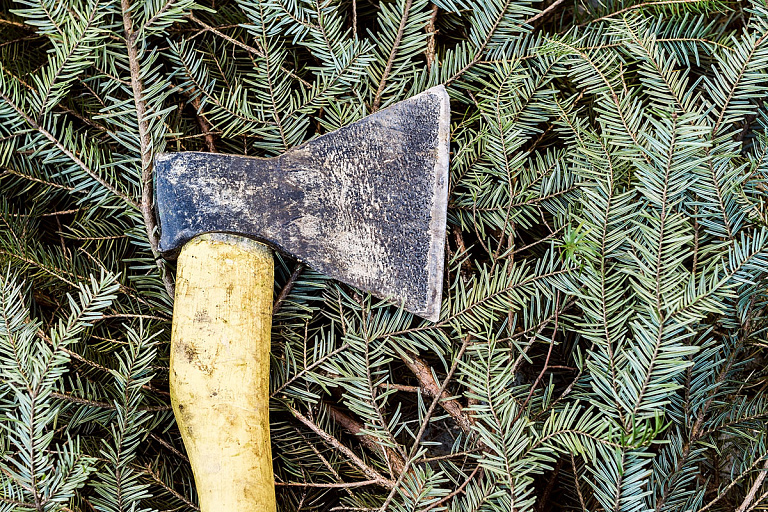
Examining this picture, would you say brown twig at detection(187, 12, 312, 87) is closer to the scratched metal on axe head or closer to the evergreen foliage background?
the evergreen foliage background

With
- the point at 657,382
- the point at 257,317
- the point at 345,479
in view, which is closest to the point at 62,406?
the point at 257,317

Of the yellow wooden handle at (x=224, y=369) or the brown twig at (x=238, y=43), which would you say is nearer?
the yellow wooden handle at (x=224, y=369)

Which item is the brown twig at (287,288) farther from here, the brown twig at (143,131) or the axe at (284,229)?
the brown twig at (143,131)

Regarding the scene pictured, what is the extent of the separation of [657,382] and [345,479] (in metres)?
0.51

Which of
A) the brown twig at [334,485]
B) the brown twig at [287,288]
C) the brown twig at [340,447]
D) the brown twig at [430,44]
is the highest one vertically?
the brown twig at [430,44]

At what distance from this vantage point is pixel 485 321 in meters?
0.88

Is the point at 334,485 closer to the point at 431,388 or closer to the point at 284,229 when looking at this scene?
the point at 431,388

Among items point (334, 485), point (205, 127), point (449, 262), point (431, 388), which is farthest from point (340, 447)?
point (205, 127)

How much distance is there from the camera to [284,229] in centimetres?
89

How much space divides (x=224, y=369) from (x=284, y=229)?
0.71 feet

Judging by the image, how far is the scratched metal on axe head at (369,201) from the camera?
0.88 m

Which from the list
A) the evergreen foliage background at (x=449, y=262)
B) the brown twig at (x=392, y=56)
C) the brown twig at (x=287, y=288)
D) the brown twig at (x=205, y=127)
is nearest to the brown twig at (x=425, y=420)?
the evergreen foliage background at (x=449, y=262)

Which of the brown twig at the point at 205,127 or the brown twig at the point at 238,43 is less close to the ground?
the brown twig at the point at 238,43

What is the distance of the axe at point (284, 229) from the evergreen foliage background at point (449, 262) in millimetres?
64
